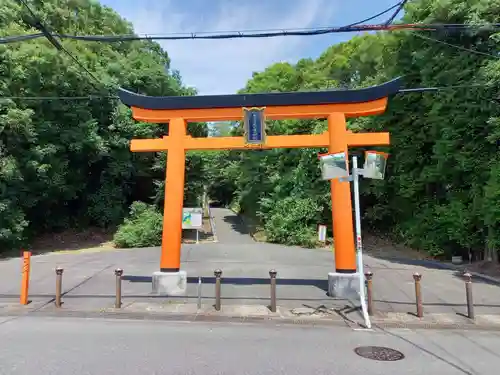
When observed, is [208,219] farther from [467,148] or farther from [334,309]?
[334,309]

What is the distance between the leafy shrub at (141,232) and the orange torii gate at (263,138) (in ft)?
41.2

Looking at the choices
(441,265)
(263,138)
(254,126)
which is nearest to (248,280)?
(263,138)

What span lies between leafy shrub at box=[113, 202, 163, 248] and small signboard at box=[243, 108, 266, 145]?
14102 mm

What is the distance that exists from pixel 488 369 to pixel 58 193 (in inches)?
887

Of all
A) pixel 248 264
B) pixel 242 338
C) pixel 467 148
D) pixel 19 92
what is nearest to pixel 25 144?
pixel 19 92

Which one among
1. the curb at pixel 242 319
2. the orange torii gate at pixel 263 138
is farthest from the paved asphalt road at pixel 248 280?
the orange torii gate at pixel 263 138

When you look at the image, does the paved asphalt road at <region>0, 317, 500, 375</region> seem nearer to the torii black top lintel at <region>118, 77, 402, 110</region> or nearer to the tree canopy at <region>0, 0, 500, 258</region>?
the torii black top lintel at <region>118, 77, 402, 110</region>

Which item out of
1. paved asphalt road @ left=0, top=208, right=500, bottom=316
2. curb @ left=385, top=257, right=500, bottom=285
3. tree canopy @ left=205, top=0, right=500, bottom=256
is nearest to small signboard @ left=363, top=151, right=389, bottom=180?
paved asphalt road @ left=0, top=208, right=500, bottom=316

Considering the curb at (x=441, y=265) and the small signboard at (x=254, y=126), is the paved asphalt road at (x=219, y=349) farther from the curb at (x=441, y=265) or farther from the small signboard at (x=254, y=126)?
the curb at (x=441, y=265)

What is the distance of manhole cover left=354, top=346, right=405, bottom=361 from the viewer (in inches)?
236

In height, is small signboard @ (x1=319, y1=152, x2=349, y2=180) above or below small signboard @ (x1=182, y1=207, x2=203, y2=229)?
above

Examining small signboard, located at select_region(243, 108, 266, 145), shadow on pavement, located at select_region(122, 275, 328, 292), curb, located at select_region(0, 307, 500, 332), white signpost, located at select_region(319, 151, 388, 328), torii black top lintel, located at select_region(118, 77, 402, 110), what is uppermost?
torii black top lintel, located at select_region(118, 77, 402, 110)

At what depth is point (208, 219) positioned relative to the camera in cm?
3562

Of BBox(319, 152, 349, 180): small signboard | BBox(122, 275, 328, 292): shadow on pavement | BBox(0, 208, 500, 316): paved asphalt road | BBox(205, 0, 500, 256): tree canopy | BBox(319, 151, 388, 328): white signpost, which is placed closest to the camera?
BBox(319, 151, 388, 328): white signpost
